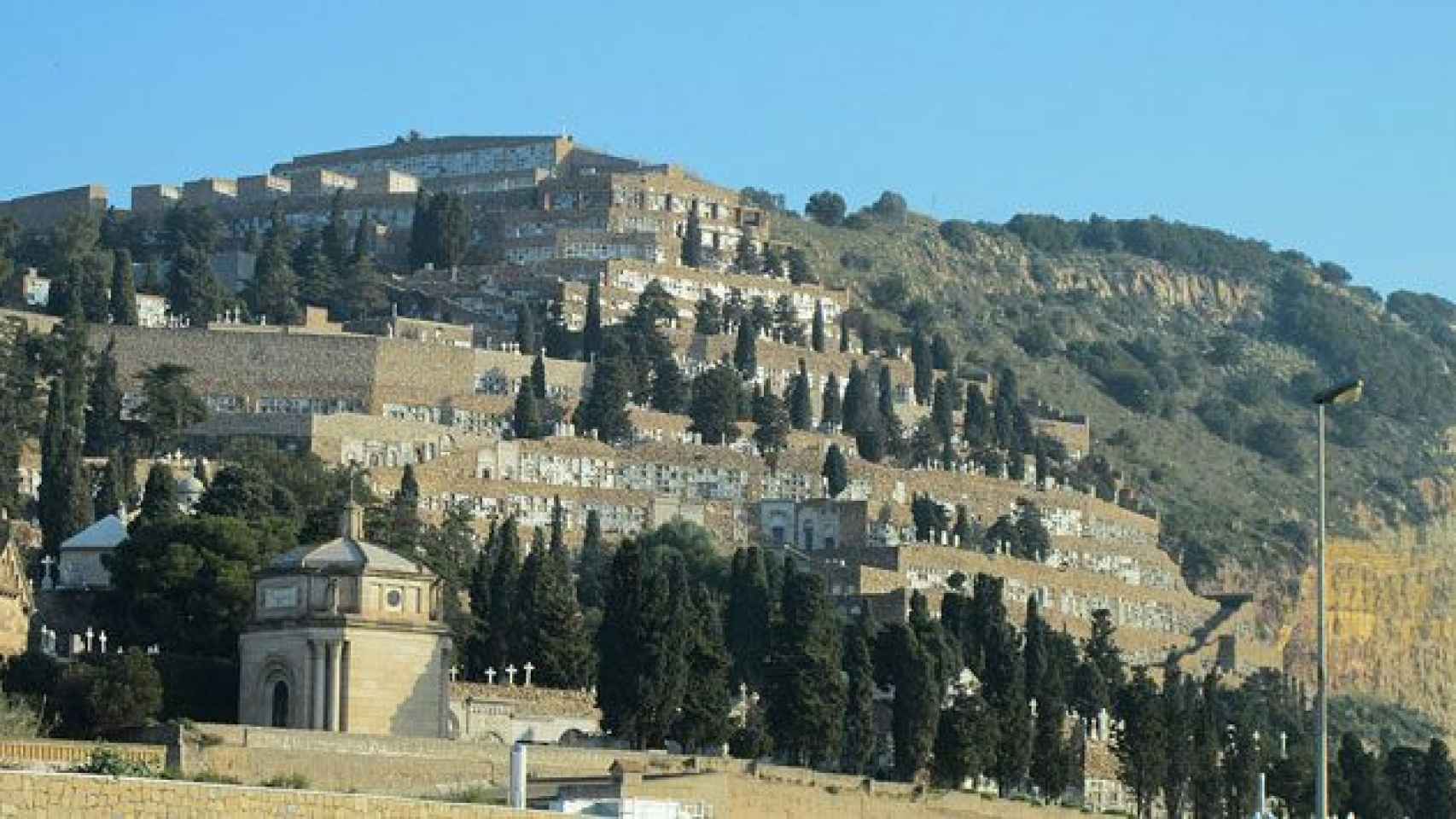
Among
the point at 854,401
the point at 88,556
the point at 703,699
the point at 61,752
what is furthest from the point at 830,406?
the point at 61,752

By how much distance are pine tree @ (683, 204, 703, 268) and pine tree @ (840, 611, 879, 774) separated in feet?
210

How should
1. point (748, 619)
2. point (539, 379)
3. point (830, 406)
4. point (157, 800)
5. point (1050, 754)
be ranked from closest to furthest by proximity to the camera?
point (157, 800) → point (1050, 754) → point (748, 619) → point (539, 379) → point (830, 406)

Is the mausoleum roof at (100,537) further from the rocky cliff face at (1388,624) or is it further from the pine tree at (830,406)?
the rocky cliff face at (1388,624)

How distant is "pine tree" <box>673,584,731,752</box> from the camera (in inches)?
3428

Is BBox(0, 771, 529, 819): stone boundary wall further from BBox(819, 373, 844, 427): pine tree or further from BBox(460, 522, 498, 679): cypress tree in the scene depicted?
BBox(819, 373, 844, 427): pine tree

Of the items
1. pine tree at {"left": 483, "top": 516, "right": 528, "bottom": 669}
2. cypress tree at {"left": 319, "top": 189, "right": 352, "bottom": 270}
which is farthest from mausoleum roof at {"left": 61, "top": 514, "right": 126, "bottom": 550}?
cypress tree at {"left": 319, "top": 189, "right": 352, "bottom": 270}

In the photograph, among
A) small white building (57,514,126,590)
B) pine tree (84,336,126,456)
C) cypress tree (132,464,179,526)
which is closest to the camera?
cypress tree (132,464,179,526)

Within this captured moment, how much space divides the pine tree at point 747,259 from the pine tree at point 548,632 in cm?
6415

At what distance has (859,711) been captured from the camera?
305ft

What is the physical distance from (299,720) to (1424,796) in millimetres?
38585

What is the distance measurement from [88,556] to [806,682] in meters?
19.3

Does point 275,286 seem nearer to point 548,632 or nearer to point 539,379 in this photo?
point 539,379

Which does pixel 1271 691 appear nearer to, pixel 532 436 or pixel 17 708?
pixel 532 436

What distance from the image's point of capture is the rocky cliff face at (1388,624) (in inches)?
6895
